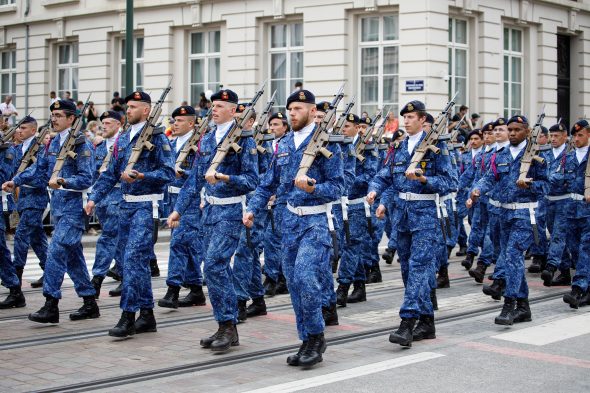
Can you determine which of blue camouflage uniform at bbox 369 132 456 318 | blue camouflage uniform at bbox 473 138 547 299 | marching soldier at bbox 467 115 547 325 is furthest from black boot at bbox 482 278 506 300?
blue camouflage uniform at bbox 369 132 456 318

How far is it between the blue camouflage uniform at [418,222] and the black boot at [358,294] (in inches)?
79.1

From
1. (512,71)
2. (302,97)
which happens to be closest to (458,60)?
(512,71)

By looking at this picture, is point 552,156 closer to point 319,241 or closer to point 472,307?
point 472,307

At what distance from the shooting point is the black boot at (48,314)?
10.3m

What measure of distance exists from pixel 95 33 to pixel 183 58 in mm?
3611

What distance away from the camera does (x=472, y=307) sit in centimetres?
1167

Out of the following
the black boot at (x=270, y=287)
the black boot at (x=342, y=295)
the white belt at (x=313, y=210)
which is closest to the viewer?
the white belt at (x=313, y=210)

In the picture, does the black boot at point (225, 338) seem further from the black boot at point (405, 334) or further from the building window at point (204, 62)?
the building window at point (204, 62)

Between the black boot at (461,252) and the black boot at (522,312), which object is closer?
the black boot at (522,312)

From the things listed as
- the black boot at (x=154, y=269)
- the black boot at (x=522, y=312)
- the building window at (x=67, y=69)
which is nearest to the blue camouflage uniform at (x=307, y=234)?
the black boot at (x=522, y=312)

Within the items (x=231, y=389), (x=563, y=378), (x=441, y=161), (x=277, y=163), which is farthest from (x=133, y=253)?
(x=563, y=378)

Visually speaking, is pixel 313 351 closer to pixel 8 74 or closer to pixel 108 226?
pixel 108 226

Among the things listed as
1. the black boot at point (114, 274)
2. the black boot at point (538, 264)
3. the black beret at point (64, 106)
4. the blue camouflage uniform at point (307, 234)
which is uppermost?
the black beret at point (64, 106)

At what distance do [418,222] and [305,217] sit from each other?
4.84ft
